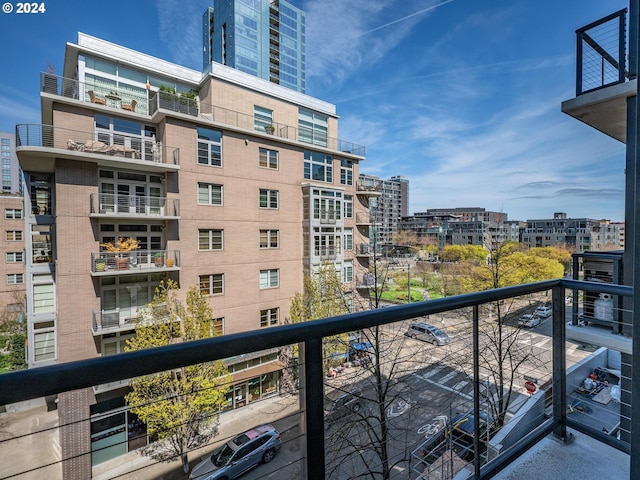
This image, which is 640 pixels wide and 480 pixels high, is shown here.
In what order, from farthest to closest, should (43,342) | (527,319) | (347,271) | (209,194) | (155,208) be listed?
(347,271) < (209,194) < (155,208) < (43,342) < (527,319)

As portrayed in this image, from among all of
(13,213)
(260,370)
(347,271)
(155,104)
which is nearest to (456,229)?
(347,271)

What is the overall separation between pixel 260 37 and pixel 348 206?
2770 cm

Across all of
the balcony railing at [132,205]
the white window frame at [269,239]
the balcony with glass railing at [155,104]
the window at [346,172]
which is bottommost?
the white window frame at [269,239]

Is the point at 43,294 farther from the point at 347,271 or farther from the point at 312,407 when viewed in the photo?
the point at 312,407

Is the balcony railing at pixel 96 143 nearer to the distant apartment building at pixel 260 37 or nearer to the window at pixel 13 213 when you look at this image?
the window at pixel 13 213

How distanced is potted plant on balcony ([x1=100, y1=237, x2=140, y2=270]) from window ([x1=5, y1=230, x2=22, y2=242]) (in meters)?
13.5

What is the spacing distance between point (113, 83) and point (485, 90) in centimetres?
1694

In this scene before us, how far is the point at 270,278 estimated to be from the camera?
12008 mm

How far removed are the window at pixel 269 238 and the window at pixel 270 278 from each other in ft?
3.23

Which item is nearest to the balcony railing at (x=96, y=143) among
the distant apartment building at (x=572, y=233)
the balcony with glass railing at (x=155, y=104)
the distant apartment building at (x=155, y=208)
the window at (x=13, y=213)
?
the distant apartment building at (x=155, y=208)

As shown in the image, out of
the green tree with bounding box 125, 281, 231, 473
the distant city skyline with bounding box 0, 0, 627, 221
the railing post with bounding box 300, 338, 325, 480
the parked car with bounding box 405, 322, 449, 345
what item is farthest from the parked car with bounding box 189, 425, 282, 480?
the distant city skyline with bounding box 0, 0, 627, 221

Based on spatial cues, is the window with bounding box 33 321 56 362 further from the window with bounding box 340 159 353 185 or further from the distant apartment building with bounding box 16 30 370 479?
the window with bounding box 340 159 353 185

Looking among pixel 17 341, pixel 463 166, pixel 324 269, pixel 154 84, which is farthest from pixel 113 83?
pixel 463 166

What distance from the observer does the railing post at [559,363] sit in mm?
1809
